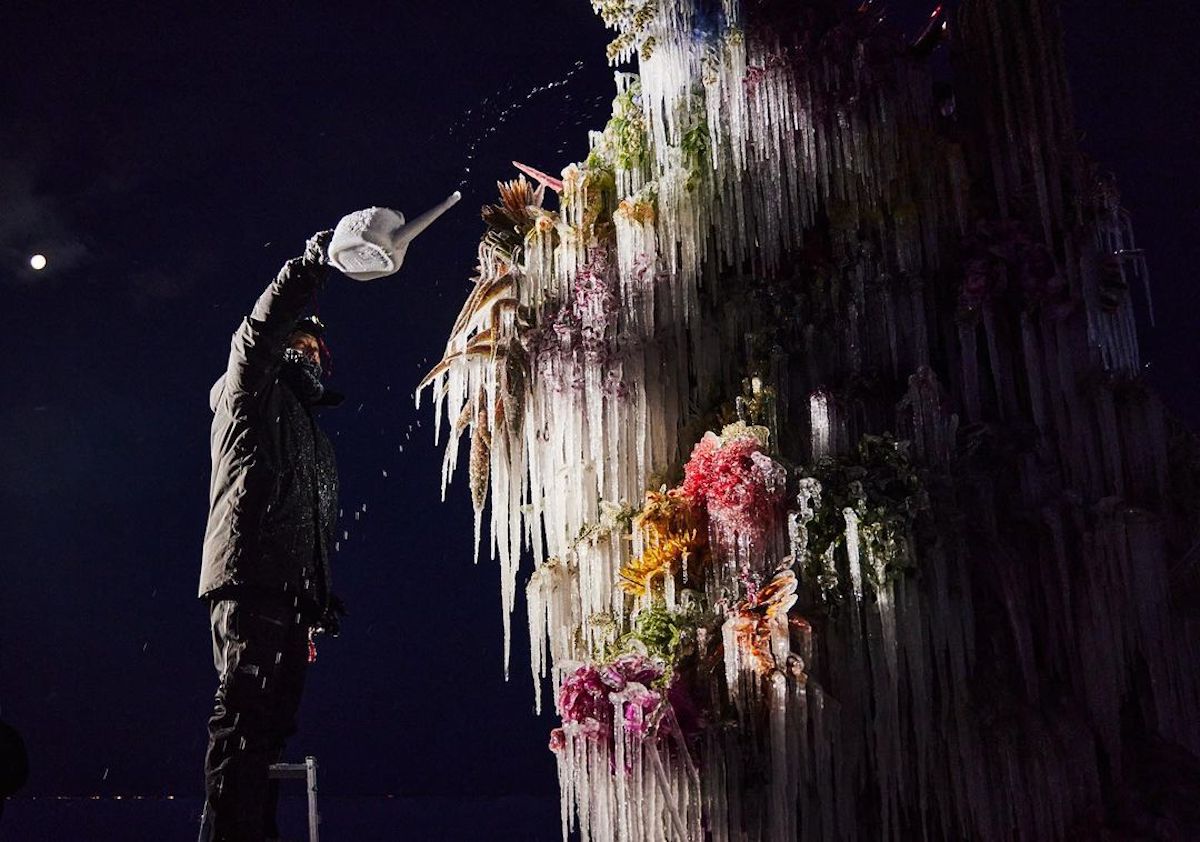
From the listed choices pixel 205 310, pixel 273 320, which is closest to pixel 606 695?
pixel 273 320

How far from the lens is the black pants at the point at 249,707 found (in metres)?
3.28

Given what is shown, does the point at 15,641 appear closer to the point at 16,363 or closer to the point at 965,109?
the point at 16,363

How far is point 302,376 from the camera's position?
4.04m

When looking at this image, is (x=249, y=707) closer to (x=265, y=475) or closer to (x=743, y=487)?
(x=265, y=475)

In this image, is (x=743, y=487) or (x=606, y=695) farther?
(x=743, y=487)

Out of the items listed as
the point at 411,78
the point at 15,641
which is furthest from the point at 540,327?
the point at 15,641

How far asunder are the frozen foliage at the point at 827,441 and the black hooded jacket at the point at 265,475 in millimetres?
1157

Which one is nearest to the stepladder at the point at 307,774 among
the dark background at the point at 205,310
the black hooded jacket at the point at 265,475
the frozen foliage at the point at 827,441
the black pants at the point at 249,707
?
the black pants at the point at 249,707

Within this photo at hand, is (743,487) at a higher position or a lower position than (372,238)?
lower

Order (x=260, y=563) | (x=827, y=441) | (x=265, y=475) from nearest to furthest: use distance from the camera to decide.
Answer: (x=260, y=563), (x=265, y=475), (x=827, y=441)

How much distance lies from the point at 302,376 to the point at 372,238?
884mm

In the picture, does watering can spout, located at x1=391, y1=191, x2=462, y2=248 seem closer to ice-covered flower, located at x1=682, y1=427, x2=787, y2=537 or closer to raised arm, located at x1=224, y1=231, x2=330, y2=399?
raised arm, located at x1=224, y1=231, x2=330, y2=399

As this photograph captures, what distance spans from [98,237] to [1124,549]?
1059cm

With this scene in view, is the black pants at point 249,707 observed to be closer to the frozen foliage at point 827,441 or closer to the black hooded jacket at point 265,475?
the black hooded jacket at point 265,475
